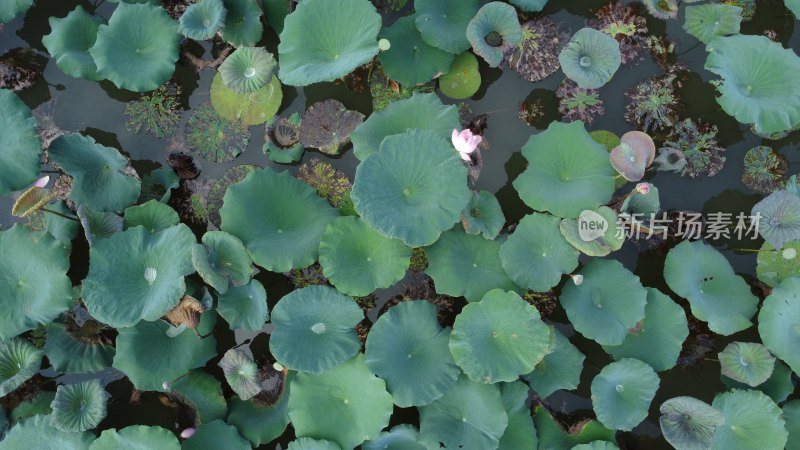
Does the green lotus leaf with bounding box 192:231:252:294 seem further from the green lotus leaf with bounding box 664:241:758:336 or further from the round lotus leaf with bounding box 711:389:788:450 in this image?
the round lotus leaf with bounding box 711:389:788:450

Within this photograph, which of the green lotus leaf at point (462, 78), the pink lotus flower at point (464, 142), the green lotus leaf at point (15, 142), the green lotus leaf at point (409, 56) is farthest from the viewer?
the green lotus leaf at point (462, 78)

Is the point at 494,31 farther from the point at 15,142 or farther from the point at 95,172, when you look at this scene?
the point at 15,142

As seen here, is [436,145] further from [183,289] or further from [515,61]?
[183,289]

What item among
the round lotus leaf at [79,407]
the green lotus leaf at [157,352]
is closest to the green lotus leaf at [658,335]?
the green lotus leaf at [157,352]

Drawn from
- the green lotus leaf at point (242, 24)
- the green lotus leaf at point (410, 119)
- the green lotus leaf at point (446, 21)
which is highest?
the green lotus leaf at point (446, 21)

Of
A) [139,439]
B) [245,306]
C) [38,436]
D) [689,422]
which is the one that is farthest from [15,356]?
[689,422]

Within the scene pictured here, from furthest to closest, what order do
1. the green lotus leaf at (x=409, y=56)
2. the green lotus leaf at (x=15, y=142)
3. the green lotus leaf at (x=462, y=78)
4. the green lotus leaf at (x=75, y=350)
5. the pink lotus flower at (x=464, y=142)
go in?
1. the green lotus leaf at (x=462, y=78)
2. the green lotus leaf at (x=409, y=56)
3. the green lotus leaf at (x=75, y=350)
4. the pink lotus flower at (x=464, y=142)
5. the green lotus leaf at (x=15, y=142)

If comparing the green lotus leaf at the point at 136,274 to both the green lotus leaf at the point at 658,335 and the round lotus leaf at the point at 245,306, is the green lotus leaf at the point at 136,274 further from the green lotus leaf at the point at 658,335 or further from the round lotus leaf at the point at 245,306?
the green lotus leaf at the point at 658,335

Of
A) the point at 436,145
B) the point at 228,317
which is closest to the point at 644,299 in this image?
the point at 436,145
